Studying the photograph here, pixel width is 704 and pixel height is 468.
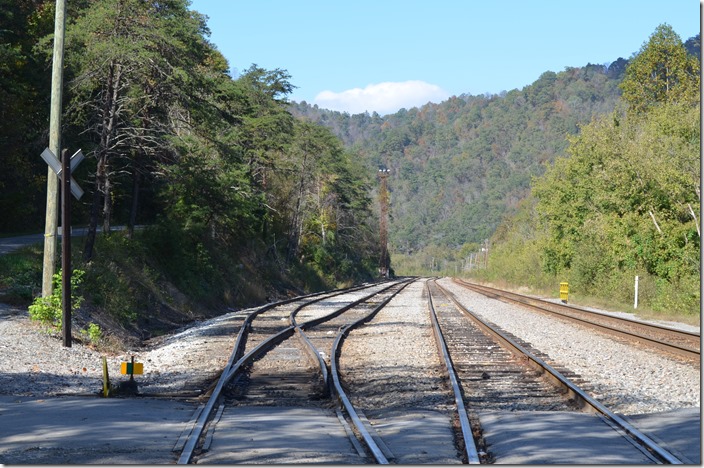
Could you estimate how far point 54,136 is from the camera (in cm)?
1777

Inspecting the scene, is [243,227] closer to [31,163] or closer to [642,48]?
[31,163]

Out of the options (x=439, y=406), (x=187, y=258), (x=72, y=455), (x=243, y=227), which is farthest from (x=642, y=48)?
(x=72, y=455)

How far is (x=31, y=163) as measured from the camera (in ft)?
120

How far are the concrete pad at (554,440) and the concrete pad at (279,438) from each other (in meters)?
1.49

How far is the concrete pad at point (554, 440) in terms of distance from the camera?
777 cm

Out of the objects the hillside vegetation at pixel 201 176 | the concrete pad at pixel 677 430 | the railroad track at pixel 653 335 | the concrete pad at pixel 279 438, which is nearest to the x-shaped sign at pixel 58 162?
the hillside vegetation at pixel 201 176

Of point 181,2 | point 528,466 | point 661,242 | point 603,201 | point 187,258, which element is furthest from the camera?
point 603,201

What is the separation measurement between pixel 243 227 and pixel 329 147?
129 ft

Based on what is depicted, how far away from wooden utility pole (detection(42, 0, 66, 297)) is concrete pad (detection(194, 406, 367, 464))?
9023 mm

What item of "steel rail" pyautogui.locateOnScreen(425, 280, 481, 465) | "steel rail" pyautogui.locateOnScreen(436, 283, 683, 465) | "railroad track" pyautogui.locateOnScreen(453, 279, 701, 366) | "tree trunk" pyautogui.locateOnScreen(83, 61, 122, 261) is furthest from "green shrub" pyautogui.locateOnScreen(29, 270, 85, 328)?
"railroad track" pyautogui.locateOnScreen(453, 279, 701, 366)

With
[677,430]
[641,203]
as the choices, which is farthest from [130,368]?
[641,203]

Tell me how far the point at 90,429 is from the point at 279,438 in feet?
6.43

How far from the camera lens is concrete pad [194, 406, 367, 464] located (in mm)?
7727

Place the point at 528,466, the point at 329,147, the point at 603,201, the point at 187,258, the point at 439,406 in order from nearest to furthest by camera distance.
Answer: the point at 528,466 → the point at 439,406 → the point at 187,258 → the point at 603,201 → the point at 329,147
